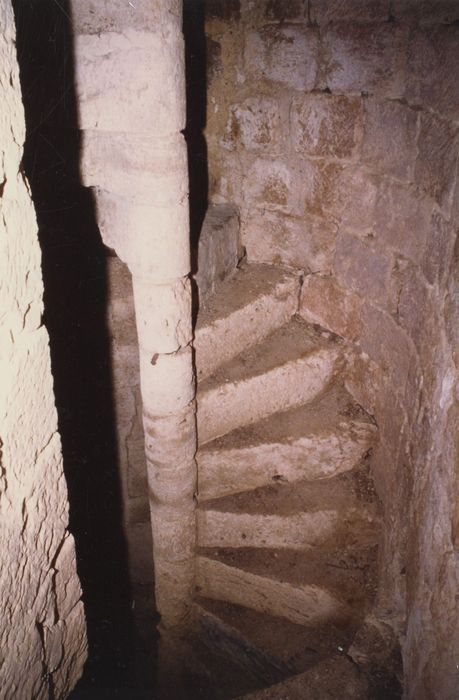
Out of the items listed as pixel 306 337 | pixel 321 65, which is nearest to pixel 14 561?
pixel 306 337

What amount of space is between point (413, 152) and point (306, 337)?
4.30 ft

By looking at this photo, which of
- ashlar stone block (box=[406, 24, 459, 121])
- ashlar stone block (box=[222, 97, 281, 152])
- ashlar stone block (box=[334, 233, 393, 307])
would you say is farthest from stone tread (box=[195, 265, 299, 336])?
ashlar stone block (box=[406, 24, 459, 121])

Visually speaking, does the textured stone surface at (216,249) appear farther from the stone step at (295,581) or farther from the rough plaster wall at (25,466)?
the rough plaster wall at (25,466)

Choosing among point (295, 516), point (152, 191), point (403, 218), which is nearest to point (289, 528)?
point (295, 516)

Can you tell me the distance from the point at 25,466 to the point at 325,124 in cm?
245

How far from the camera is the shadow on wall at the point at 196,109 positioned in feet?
10.2

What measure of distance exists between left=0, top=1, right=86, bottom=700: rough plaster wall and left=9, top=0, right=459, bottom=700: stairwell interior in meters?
1.24

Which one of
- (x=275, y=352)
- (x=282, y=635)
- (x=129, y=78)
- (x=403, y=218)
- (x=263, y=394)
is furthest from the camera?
(x=275, y=352)

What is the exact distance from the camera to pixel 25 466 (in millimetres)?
1209

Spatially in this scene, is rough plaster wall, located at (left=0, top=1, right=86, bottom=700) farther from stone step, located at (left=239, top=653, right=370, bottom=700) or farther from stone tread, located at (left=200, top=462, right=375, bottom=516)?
stone tread, located at (left=200, top=462, right=375, bottom=516)

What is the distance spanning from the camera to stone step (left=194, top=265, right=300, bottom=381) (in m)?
3.01

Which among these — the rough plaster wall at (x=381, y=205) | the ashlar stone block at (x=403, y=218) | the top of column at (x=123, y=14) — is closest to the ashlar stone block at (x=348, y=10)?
the rough plaster wall at (x=381, y=205)

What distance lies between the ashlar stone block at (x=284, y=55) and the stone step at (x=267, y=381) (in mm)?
1441

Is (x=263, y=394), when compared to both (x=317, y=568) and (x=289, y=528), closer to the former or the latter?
(x=289, y=528)
